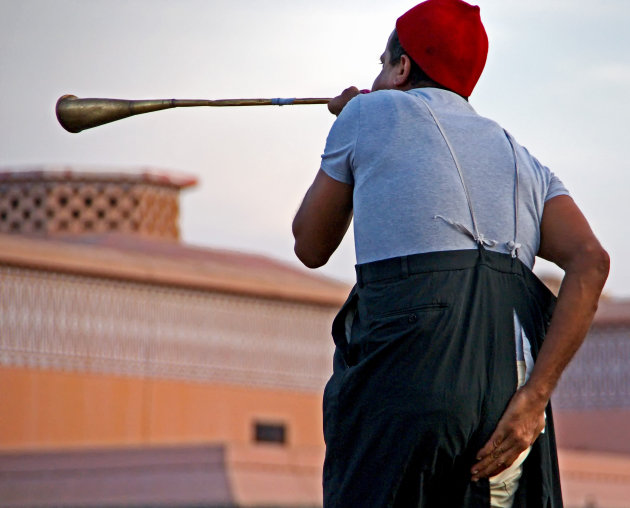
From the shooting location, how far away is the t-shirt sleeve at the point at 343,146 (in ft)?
10.3

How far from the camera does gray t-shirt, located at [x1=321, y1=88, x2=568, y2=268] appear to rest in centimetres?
305

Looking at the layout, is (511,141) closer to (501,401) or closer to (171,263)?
(501,401)

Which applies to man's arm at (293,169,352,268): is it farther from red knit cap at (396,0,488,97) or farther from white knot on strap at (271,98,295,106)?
white knot on strap at (271,98,295,106)

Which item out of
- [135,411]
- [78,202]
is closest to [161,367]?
[135,411]

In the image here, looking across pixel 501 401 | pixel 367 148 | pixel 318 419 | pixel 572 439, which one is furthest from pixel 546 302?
pixel 572 439

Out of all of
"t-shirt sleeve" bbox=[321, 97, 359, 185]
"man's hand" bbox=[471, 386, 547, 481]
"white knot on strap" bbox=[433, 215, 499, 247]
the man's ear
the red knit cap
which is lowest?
"man's hand" bbox=[471, 386, 547, 481]

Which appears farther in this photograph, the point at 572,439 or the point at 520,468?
the point at 572,439

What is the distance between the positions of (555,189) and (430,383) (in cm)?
55

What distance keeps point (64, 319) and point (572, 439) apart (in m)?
7.97

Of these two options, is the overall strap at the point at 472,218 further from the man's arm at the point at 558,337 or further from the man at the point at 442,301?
the man's arm at the point at 558,337

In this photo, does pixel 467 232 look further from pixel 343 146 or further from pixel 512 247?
pixel 343 146

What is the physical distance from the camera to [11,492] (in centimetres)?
1469

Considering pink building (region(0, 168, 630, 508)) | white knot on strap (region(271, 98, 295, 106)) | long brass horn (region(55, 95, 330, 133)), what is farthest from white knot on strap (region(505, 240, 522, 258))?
pink building (region(0, 168, 630, 508))

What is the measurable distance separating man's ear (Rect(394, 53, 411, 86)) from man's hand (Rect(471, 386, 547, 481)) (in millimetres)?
698
